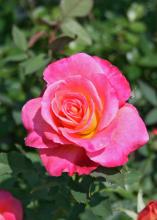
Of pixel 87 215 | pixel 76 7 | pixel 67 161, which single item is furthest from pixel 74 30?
pixel 67 161

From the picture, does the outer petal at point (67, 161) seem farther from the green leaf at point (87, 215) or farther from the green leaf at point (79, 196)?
the green leaf at point (87, 215)

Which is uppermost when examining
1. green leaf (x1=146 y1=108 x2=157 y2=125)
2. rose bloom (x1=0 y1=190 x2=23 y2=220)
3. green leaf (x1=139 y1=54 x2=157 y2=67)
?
rose bloom (x1=0 y1=190 x2=23 y2=220)

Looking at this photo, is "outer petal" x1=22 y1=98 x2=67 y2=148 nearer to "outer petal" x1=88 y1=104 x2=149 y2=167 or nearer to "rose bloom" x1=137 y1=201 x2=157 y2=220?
"outer petal" x1=88 y1=104 x2=149 y2=167

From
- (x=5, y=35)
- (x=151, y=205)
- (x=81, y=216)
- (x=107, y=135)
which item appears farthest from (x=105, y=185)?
(x=5, y=35)

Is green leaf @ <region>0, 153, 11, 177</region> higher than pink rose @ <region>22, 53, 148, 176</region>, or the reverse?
pink rose @ <region>22, 53, 148, 176</region>

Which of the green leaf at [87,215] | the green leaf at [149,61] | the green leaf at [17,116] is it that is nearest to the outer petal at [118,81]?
the green leaf at [87,215]

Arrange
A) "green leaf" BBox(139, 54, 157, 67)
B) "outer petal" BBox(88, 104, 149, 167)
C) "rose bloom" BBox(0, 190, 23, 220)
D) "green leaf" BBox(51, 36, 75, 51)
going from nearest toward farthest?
"outer petal" BBox(88, 104, 149, 167), "rose bloom" BBox(0, 190, 23, 220), "green leaf" BBox(51, 36, 75, 51), "green leaf" BBox(139, 54, 157, 67)

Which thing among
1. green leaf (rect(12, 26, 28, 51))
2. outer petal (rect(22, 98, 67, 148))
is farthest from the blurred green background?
outer petal (rect(22, 98, 67, 148))
